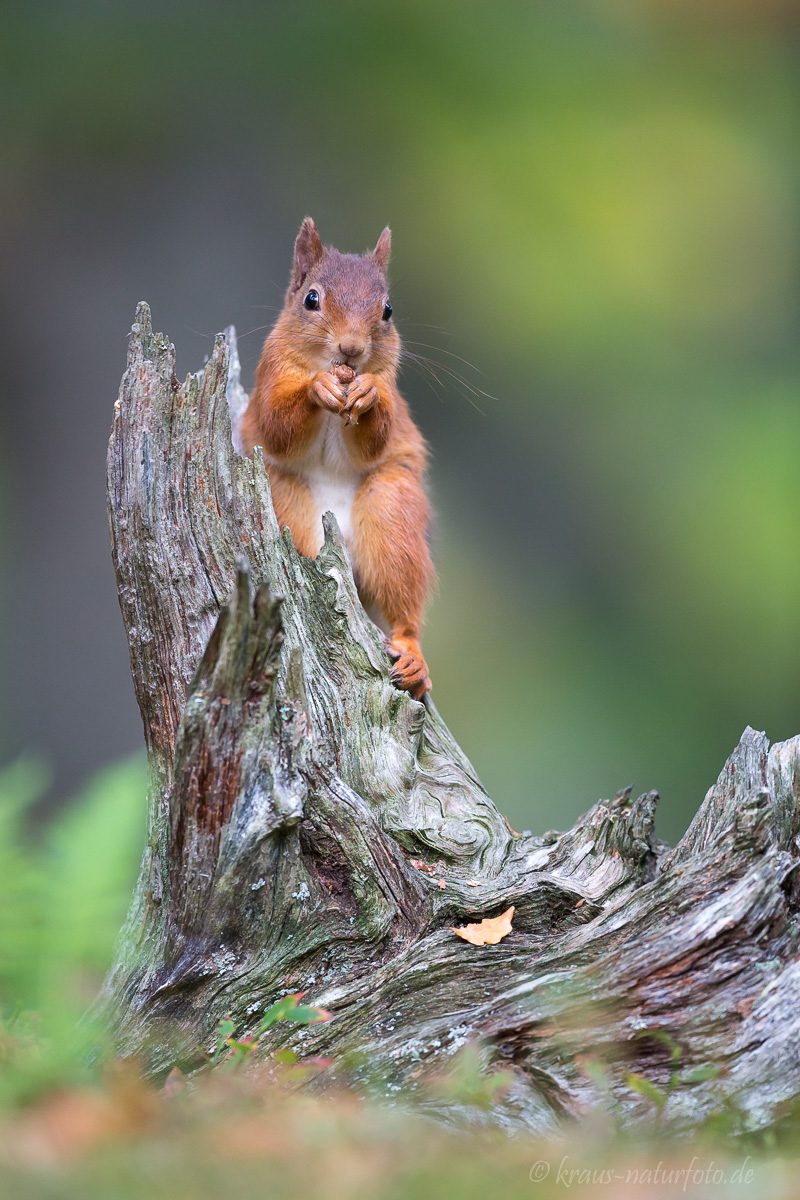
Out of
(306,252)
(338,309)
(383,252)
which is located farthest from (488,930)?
(383,252)

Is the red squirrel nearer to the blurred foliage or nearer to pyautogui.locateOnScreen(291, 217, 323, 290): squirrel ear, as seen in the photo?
pyautogui.locateOnScreen(291, 217, 323, 290): squirrel ear

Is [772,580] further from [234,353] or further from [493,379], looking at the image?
[234,353]

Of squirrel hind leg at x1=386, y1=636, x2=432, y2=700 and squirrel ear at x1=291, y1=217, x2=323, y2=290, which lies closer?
squirrel hind leg at x1=386, y1=636, x2=432, y2=700

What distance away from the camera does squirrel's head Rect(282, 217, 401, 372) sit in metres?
3.06

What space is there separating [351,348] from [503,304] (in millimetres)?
3577

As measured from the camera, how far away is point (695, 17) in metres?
6.49

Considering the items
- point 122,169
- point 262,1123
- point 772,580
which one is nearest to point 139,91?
point 122,169

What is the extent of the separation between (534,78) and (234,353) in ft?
12.5

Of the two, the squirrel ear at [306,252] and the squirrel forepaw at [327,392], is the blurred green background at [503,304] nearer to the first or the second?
the squirrel ear at [306,252]

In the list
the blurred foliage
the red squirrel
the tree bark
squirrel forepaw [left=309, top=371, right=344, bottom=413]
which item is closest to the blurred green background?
the red squirrel

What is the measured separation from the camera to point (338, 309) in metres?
3.08

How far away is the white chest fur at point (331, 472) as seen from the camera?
3086 mm

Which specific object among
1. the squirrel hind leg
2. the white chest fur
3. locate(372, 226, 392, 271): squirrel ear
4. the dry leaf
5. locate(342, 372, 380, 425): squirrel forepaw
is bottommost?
the dry leaf

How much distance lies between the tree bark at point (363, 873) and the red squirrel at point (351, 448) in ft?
1.65
